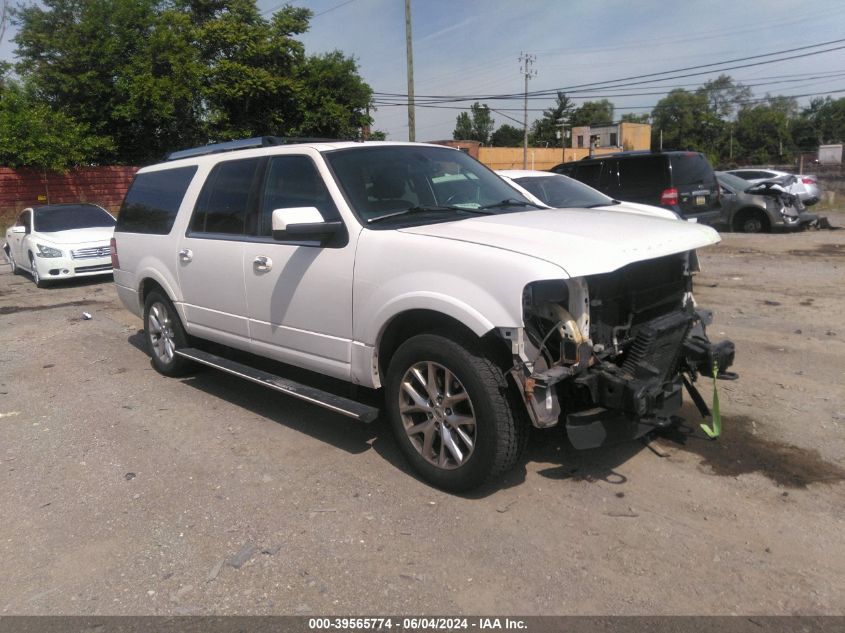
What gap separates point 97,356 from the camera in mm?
7289

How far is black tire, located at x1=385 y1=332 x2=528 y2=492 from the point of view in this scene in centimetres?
343

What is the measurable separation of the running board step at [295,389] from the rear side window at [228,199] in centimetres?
104

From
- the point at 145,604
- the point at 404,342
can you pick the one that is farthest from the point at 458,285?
the point at 145,604

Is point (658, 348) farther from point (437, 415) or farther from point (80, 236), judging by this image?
point (80, 236)

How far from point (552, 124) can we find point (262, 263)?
95.0 m

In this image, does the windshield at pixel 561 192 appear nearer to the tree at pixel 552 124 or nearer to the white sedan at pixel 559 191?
the white sedan at pixel 559 191

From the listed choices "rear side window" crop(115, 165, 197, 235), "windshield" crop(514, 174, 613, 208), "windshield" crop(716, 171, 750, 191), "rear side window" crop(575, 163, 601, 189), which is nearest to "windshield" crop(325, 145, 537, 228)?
"rear side window" crop(115, 165, 197, 235)

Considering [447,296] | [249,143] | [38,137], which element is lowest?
[447,296]

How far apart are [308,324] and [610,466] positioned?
6.96 ft

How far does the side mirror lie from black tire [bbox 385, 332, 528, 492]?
870mm

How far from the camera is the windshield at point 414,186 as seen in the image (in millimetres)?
4246

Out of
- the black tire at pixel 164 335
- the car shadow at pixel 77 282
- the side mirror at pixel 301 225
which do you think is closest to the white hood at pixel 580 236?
the side mirror at pixel 301 225

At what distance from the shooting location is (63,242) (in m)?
12.2

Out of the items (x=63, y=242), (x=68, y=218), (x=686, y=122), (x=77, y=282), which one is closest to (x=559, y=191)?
(x=63, y=242)
